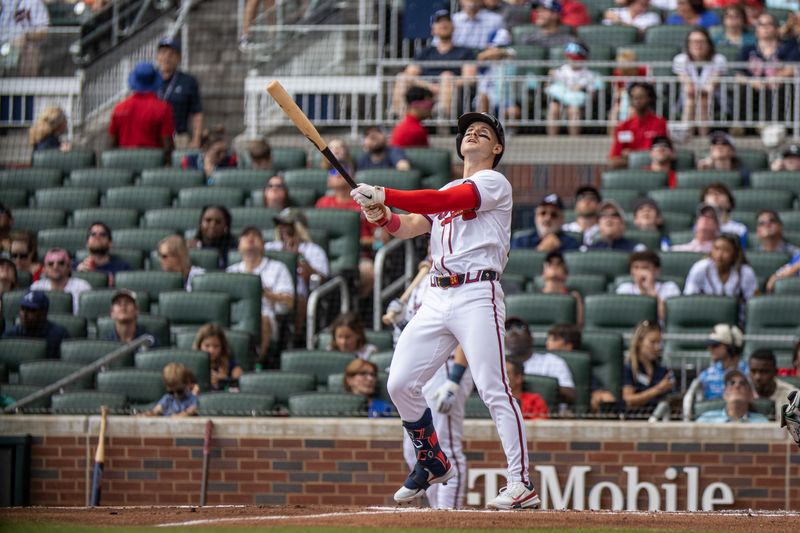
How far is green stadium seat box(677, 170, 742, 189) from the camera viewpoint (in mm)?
13109

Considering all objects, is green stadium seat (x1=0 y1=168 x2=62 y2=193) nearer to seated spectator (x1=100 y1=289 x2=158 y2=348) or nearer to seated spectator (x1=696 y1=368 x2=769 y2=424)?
seated spectator (x1=100 y1=289 x2=158 y2=348)

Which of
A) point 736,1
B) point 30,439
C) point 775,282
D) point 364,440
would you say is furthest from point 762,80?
point 30,439

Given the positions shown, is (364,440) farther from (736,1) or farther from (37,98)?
(736,1)

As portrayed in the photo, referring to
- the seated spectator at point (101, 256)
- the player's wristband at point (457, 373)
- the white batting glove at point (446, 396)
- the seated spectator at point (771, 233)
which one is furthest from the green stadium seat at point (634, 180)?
the white batting glove at point (446, 396)

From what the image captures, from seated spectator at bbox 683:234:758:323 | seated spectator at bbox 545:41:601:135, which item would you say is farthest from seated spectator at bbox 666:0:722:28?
seated spectator at bbox 683:234:758:323

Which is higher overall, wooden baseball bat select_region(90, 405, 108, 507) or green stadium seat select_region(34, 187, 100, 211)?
green stadium seat select_region(34, 187, 100, 211)

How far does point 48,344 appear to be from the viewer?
1133 cm

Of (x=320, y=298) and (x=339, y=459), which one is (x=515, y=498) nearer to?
(x=339, y=459)

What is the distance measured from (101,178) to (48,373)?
3480 millimetres

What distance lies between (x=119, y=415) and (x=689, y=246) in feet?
15.2

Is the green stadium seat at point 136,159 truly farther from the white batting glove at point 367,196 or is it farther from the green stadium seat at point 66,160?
the white batting glove at point 367,196

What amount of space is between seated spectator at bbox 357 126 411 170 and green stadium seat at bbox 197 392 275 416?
3.43m

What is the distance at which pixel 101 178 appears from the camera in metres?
14.0

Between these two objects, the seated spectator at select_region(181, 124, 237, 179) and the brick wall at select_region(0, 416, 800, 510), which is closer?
the brick wall at select_region(0, 416, 800, 510)
